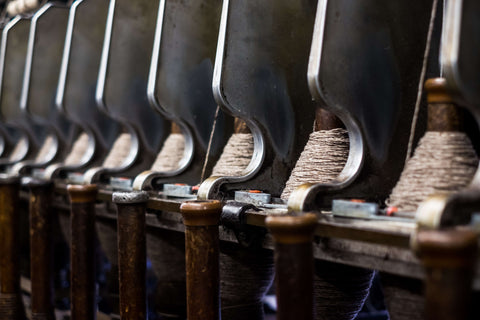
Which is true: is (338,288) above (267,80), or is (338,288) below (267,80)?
below

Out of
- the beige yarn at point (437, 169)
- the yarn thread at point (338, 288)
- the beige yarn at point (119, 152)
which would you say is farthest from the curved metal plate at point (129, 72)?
the beige yarn at point (437, 169)

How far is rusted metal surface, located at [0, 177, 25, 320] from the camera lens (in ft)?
8.57

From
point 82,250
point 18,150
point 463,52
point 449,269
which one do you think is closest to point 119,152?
point 82,250

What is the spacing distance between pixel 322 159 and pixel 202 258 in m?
0.40

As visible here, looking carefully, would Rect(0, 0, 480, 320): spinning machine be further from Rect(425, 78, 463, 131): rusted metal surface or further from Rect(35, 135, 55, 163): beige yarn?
Rect(35, 135, 55, 163): beige yarn

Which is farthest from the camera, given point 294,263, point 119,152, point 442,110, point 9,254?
point 119,152

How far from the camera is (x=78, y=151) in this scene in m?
3.27

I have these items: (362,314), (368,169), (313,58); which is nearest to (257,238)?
(368,169)

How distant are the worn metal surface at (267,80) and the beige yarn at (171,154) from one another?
1.64 feet

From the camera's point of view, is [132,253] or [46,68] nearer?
[132,253]

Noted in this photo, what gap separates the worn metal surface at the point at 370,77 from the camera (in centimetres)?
150

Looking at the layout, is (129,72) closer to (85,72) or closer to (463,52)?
(85,72)

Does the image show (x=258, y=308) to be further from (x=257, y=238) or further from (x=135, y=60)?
(x=135, y=60)

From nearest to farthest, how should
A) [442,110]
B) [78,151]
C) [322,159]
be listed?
[442,110] → [322,159] → [78,151]
